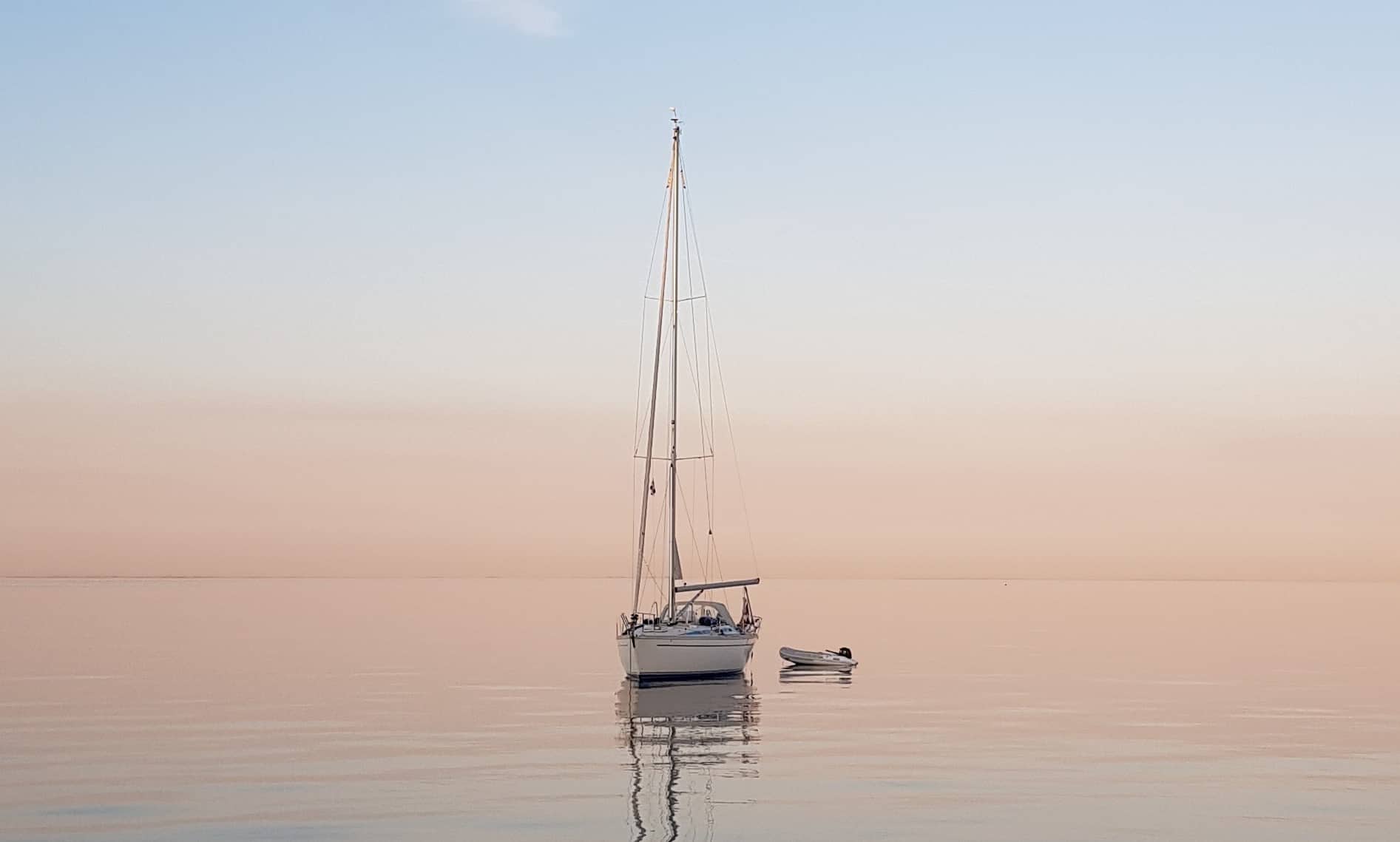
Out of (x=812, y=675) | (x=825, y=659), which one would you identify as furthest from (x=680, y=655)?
(x=825, y=659)

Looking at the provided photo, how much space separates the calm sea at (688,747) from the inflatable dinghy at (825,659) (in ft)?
4.82

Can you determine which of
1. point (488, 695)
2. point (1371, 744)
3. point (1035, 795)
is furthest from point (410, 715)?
point (1371, 744)

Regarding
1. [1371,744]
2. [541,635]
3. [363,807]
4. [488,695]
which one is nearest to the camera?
[363,807]

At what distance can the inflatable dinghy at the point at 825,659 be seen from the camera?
84.9m

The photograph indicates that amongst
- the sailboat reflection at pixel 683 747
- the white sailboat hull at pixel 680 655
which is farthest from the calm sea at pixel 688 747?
the white sailboat hull at pixel 680 655

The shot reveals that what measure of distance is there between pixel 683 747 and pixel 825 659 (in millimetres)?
40069

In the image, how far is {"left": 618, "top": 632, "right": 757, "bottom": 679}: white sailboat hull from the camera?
2697 inches

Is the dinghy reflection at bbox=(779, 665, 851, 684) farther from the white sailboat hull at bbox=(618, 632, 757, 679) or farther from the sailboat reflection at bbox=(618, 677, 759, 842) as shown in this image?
the white sailboat hull at bbox=(618, 632, 757, 679)

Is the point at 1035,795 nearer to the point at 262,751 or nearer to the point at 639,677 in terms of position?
the point at 262,751

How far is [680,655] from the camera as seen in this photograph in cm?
6956

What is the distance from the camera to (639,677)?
68.4 m

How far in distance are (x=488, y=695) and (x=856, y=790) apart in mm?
29320

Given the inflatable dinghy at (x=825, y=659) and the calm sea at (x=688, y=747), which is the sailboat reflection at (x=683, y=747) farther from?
the inflatable dinghy at (x=825, y=659)

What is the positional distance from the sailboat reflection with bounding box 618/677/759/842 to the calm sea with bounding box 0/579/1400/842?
175mm
